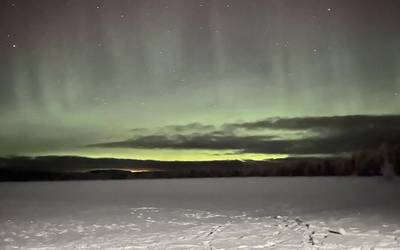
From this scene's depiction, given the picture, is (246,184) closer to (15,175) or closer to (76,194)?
(76,194)

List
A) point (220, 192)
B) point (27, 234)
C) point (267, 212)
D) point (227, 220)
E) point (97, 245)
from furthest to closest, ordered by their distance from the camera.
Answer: point (220, 192)
point (267, 212)
point (227, 220)
point (27, 234)
point (97, 245)

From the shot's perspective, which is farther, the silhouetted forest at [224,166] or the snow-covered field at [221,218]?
the silhouetted forest at [224,166]

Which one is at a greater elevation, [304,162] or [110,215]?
[304,162]

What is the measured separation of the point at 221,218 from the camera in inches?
277

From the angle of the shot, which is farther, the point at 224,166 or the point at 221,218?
the point at 224,166

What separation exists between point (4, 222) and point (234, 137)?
5063 mm

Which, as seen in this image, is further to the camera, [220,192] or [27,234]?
[220,192]

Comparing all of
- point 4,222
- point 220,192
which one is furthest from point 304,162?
point 4,222

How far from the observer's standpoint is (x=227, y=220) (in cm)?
681

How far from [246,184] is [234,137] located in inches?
134

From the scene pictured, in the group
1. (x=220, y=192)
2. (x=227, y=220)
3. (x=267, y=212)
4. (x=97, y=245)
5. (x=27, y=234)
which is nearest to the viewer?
(x=97, y=245)

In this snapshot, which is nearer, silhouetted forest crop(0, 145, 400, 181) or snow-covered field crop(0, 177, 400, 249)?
snow-covered field crop(0, 177, 400, 249)

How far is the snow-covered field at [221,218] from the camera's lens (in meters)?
5.14

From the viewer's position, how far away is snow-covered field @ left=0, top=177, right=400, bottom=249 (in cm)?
514
